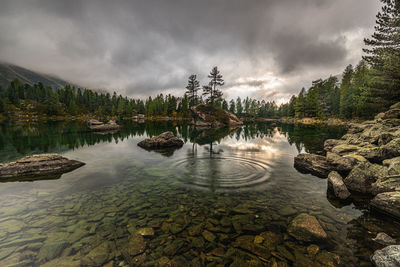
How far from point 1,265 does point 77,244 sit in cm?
168

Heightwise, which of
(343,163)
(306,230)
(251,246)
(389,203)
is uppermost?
(343,163)

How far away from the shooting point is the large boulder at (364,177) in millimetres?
8938

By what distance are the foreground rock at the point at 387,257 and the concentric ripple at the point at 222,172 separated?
5.67 metres

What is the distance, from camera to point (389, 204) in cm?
671

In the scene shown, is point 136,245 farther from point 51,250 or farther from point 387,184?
point 387,184

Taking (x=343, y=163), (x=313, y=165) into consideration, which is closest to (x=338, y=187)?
(x=343, y=163)

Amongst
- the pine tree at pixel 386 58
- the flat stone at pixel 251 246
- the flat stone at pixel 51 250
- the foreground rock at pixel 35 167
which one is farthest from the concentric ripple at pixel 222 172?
the pine tree at pixel 386 58

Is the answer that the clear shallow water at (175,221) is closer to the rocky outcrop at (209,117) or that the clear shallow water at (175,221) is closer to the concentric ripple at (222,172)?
the concentric ripple at (222,172)

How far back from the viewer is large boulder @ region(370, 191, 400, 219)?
6.50m

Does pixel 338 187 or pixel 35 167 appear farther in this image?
pixel 35 167

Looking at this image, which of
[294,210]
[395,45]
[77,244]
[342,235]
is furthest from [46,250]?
[395,45]

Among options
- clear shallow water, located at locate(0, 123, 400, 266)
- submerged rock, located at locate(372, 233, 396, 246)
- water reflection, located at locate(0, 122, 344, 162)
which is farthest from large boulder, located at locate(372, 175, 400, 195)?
water reflection, located at locate(0, 122, 344, 162)

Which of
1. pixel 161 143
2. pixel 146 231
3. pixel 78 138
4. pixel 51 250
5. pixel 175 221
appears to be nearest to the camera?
pixel 51 250

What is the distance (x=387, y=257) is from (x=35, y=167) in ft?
61.6
